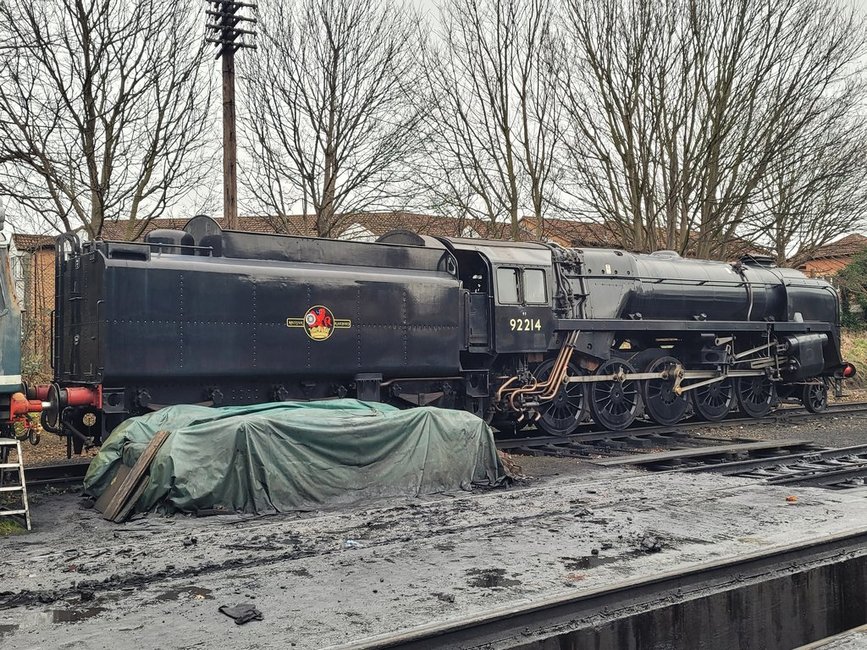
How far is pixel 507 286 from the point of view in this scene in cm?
1270

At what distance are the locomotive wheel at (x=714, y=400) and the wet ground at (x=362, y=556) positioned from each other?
22.8 ft

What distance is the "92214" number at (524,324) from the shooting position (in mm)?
12586

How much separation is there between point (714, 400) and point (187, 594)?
42.5 ft

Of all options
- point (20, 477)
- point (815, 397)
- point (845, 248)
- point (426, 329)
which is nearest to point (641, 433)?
point (426, 329)

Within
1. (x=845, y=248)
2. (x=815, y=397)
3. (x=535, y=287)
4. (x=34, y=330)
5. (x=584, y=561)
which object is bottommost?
(x=584, y=561)

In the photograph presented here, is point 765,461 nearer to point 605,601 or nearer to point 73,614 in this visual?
point 605,601

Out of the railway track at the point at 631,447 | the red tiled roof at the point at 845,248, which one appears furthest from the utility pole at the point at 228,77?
the red tiled roof at the point at 845,248

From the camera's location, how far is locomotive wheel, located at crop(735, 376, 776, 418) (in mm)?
15992

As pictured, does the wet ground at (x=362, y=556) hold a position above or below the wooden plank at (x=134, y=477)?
below

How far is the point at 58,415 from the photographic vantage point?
30.0ft

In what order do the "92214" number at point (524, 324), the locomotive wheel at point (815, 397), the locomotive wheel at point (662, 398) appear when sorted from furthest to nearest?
the locomotive wheel at point (815, 397), the locomotive wheel at point (662, 398), the "92214" number at point (524, 324)

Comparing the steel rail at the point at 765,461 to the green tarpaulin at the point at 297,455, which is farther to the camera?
the steel rail at the point at 765,461

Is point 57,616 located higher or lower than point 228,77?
lower

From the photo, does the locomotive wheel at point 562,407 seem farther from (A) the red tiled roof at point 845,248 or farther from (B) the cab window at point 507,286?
(A) the red tiled roof at point 845,248
